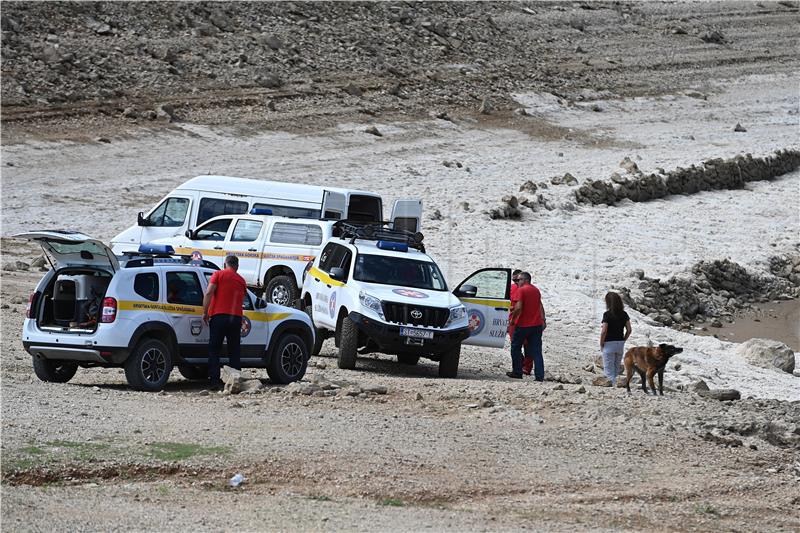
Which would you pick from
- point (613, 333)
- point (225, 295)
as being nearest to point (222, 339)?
point (225, 295)

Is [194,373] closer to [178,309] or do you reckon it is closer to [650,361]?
[178,309]

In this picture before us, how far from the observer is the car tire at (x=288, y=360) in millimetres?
17000

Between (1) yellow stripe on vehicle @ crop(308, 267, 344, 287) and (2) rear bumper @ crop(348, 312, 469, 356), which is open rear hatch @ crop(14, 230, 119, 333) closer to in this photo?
(2) rear bumper @ crop(348, 312, 469, 356)

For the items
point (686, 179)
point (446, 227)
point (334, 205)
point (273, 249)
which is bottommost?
point (273, 249)

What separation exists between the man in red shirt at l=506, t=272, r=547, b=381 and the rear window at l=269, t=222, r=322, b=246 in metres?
4.57

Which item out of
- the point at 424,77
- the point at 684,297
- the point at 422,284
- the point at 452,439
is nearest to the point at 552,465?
the point at 452,439

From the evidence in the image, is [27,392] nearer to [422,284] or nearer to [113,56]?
[422,284]

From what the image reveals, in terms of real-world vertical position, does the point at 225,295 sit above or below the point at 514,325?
above

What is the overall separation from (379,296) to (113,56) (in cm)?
2815

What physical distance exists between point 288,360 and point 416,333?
86.1 inches

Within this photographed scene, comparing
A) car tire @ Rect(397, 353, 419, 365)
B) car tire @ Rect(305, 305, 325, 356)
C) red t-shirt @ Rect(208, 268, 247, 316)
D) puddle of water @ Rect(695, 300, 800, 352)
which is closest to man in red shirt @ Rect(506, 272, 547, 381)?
car tire @ Rect(397, 353, 419, 365)

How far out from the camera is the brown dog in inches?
672

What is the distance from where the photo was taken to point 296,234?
902 inches

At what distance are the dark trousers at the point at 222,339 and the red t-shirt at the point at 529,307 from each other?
14.9 feet
